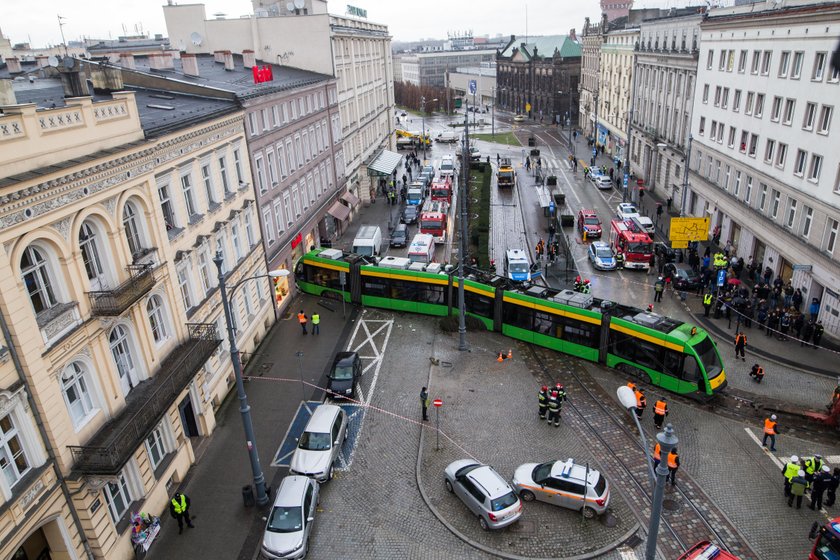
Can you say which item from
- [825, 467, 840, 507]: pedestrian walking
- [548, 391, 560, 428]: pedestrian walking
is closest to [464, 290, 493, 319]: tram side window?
[548, 391, 560, 428]: pedestrian walking

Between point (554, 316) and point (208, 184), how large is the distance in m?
17.3

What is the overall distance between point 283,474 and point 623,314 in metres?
16.2

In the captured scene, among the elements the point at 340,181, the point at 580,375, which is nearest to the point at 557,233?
the point at 340,181

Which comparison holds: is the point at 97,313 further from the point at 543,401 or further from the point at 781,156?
the point at 781,156

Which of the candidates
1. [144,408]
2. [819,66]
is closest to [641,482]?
[144,408]

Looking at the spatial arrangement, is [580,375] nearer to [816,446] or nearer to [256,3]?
[816,446]

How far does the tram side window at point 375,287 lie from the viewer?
34.4 m

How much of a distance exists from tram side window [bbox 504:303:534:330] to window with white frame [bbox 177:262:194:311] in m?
15.4

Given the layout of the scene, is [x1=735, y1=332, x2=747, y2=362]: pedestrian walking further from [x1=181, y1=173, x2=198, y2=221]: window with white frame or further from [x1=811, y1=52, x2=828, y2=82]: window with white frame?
[x1=181, y1=173, x2=198, y2=221]: window with white frame

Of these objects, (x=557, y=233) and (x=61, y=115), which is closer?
(x=61, y=115)

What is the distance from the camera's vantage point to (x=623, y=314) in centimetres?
2658

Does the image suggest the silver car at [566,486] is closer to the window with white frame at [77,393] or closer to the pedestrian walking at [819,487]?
the pedestrian walking at [819,487]

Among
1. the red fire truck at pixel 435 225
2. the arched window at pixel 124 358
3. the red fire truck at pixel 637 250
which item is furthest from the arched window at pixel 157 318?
the red fire truck at pixel 637 250

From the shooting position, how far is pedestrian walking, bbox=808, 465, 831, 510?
60.0ft
